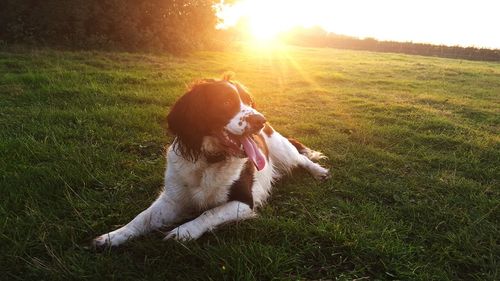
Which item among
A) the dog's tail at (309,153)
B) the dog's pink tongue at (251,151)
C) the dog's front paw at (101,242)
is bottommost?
the dog's front paw at (101,242)

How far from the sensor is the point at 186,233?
320 cm

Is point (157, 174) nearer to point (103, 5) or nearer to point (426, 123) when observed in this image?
point (426, 123)

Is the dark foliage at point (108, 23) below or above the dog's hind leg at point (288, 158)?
above

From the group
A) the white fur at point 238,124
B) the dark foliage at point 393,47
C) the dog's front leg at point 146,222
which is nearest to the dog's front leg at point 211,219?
the dog's front leg at point 146,222

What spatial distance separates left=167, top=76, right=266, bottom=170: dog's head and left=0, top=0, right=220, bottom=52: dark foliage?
45.4 feet

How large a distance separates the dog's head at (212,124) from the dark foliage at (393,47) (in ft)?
134

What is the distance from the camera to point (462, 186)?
185 inches

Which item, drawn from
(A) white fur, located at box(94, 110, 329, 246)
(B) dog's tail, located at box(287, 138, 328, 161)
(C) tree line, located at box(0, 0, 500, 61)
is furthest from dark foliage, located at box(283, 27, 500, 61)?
(A) white fur, located at box(94, 110, 329, 246)

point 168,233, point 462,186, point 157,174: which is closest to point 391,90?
point 462,186

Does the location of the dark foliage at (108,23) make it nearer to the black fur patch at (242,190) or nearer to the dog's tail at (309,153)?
the dog's tail at (309,153)

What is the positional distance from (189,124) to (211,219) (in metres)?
0.81

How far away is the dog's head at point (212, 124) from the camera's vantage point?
3.51 m

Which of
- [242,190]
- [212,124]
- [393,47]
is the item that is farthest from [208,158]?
[393,47]

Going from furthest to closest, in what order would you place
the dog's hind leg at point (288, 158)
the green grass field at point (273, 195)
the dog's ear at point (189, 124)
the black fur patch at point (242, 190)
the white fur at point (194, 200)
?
the dog's hind leg at point (288, 158)
the black fur patch at point (242, 190)
the dog's ear at point (189, 124)
the white fur at point (194, 200)
the green grass field at point (273, 195)
